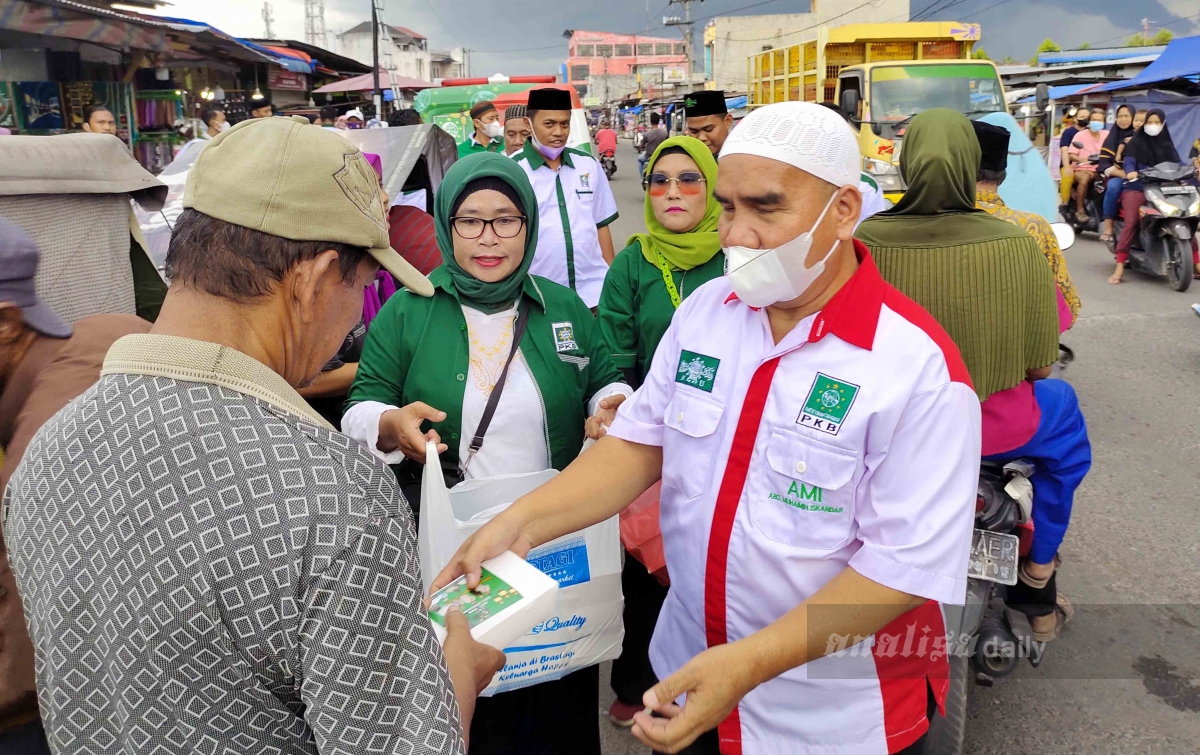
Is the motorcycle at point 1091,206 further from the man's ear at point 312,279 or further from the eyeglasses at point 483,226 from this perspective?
the man's ear at point 312,279

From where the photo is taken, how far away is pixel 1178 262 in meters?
8.59

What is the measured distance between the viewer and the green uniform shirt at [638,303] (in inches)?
131

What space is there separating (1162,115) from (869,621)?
1103cm

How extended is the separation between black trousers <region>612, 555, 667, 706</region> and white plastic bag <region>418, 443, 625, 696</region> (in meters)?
0.65

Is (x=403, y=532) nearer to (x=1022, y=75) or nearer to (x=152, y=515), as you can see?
(x=152, y=515)

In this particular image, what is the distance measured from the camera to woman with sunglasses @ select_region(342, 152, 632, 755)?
2539 mm

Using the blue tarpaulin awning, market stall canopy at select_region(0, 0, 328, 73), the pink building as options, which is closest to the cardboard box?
market stall canopy at select_region(0, 0, 328, 73)

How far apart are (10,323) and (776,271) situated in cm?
154

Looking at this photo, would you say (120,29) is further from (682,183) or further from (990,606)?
(990,606)

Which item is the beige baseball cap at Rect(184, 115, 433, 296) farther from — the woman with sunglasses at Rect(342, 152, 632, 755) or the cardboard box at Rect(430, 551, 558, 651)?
the woman with sunglasses at Rect(342, 152, 632, 755)

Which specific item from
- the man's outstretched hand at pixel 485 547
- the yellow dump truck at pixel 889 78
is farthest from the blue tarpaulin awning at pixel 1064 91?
the man's outstretched hand at pixel 485 547

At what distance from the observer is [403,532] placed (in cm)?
112

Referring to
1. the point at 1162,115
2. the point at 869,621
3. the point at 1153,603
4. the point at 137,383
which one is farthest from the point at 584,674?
the point at 1162,115

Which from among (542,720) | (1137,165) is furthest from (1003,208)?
(1137,165)
